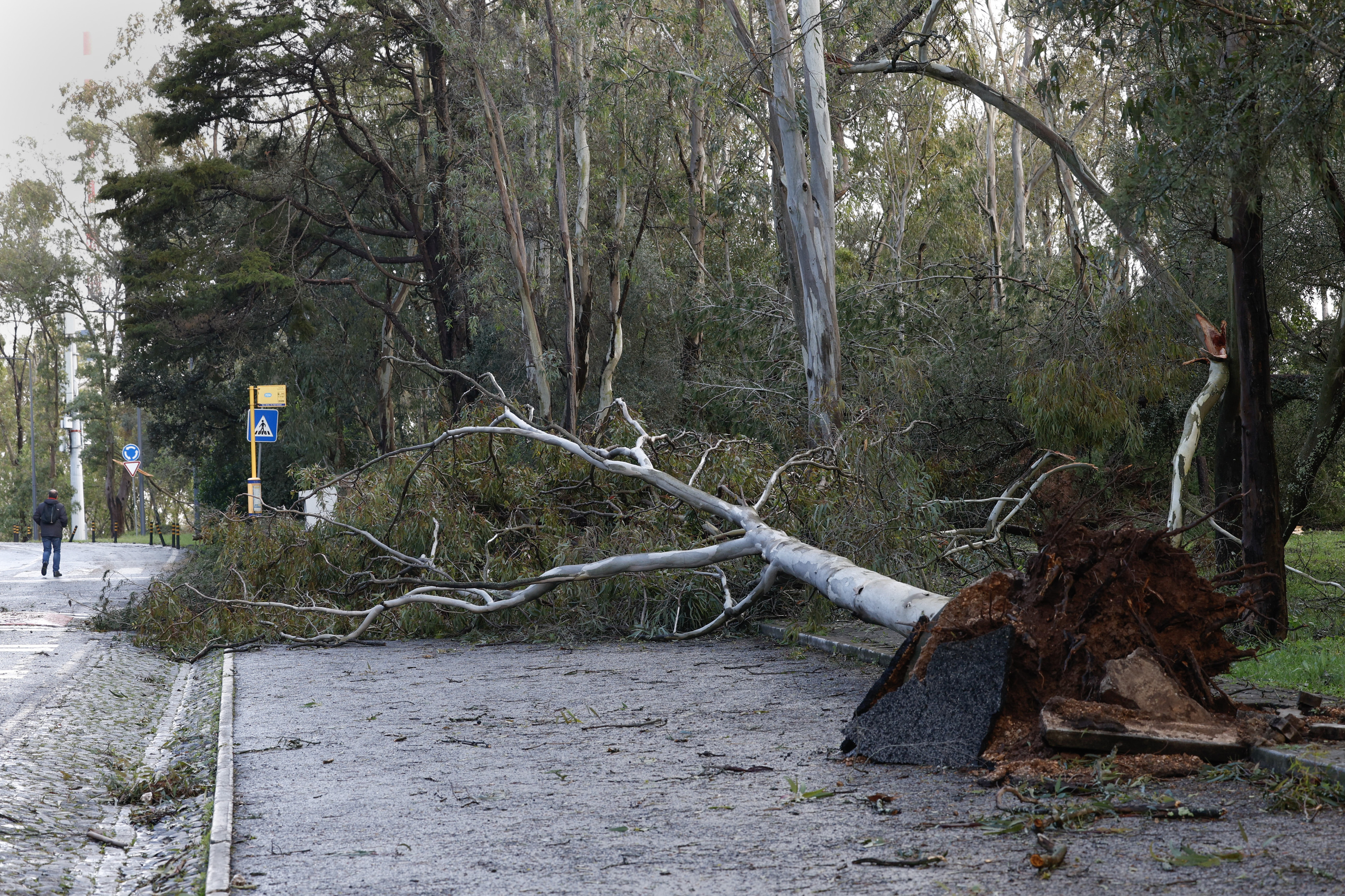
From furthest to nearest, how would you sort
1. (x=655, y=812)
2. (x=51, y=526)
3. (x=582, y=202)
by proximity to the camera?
1. (x=582, y=202)
2. (x=51, y=526)
3. (x=655, y=812)

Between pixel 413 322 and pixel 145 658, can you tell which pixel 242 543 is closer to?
pixel 145 658

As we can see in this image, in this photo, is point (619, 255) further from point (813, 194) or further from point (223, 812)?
point (223, 812)

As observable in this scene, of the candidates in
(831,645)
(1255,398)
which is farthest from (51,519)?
(1255,398)

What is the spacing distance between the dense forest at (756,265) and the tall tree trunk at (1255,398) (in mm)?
27

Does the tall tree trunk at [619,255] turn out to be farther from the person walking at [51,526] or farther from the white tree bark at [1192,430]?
the white tree bark at [1192,430]

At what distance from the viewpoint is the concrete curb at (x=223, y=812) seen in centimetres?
421

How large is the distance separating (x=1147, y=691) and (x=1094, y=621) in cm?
43

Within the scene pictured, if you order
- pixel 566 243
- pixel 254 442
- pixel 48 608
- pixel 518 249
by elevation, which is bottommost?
pixel 48 608

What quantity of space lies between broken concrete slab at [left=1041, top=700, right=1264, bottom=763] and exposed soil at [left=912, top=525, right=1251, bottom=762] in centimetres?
20

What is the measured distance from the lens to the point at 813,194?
16859 millimetres

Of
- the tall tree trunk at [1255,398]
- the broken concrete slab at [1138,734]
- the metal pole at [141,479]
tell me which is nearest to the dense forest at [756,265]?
the tall tree trunk at [1255,398]

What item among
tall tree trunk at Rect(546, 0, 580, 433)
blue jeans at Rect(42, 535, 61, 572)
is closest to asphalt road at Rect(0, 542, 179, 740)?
blue jeans at Rect(42, 535, 61, 572)

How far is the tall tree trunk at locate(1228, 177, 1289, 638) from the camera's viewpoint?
927 centimetres

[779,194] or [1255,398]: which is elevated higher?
[779,194]
